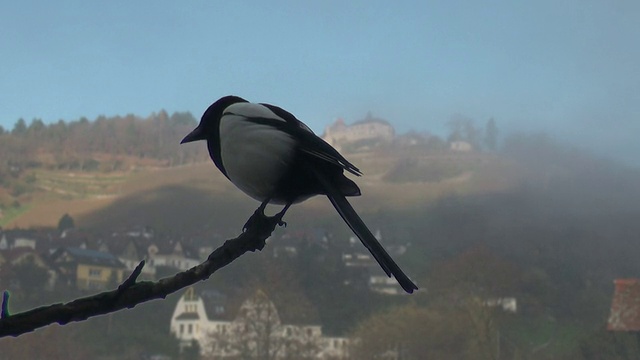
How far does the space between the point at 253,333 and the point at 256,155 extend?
16.8 metres

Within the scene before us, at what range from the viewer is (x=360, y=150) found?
28.3 meters

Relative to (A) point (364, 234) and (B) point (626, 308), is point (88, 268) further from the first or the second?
(A) point (364, 234)

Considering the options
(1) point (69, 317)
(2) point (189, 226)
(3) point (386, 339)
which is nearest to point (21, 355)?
(3) point (386, 339)

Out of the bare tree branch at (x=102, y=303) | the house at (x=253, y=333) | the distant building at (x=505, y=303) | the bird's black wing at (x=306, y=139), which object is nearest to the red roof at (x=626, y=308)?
the distant building at (x=505, y=303)

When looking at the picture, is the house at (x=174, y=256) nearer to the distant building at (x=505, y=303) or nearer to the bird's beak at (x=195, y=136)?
the distant building at (x=505, y=303)

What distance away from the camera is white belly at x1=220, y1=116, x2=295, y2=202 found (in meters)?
1.04

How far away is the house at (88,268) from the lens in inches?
837

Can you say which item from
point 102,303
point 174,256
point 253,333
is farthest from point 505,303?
point 102,303

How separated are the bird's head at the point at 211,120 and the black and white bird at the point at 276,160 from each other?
0.03 meters

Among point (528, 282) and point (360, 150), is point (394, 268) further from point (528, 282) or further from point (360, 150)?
point (360, 150)

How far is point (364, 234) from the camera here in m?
0.86

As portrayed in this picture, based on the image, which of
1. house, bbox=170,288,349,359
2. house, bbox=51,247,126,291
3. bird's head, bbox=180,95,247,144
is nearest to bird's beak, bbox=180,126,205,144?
bird's head, bbox=180,95,247,144

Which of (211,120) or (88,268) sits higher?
(88,268)

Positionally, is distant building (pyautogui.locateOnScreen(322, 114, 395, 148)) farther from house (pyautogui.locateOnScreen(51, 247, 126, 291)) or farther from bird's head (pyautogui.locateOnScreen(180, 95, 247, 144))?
bird's head (pyautogui.locateOnScreen(180, 95, 247, 144))
